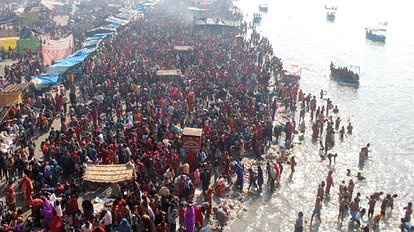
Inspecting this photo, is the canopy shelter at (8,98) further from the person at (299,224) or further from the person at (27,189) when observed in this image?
the person at (299,224)

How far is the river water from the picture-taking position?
13719mm

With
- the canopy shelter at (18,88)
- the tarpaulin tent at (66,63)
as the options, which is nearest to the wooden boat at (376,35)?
the tarpaulin tent at (66,63)

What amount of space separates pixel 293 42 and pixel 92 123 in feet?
116

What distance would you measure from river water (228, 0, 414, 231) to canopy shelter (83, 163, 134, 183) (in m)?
3.78

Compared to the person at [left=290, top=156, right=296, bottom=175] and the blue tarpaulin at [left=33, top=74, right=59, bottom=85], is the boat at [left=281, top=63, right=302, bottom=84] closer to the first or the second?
the person at [left=290, top=156, right=296, bottom=175]

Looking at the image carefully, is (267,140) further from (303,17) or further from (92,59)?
(303,17)

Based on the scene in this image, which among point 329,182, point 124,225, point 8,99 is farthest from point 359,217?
point 8,99

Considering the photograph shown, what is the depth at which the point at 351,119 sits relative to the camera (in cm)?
2355

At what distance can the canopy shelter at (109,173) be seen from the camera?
40.1 ft

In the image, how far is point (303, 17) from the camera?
236ft

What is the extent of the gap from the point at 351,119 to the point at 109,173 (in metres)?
16.4

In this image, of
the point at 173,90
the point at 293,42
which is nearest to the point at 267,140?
the point at 173,90

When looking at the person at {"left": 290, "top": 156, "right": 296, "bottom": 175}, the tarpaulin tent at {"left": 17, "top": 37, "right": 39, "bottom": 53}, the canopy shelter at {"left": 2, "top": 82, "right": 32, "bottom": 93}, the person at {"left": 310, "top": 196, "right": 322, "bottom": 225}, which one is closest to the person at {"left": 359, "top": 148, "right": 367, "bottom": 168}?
the person at {"left": 290, "top": 156, "right": 296, "bottom": 175}

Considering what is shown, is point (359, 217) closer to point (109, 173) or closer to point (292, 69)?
point (109, 173)
